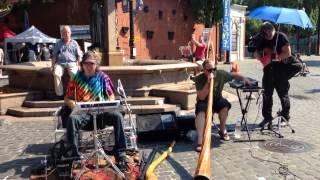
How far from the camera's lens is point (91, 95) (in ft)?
19.9

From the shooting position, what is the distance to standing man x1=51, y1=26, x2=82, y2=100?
930cm

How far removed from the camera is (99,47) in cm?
1311

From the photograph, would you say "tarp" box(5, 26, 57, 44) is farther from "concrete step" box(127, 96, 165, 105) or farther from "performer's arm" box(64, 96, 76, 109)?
"performer's arm" box(64, 96, 76, 109)

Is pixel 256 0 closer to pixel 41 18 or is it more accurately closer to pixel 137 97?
pixel 41 18

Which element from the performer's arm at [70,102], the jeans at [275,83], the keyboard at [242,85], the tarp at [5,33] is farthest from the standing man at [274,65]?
the tarp at [5,33]

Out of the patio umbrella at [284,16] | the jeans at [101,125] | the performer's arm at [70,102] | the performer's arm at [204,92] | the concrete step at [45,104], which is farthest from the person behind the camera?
the concrete step at [45,104]

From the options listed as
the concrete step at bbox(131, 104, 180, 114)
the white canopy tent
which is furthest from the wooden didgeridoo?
the white canopy tent

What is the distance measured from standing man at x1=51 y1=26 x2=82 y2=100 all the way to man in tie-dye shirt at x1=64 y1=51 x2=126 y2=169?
3.17 meters

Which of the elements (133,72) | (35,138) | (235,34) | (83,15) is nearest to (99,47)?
(133,72)

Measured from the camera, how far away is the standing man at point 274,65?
805 cm

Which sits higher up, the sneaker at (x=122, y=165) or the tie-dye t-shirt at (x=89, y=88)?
the tie-dye t-shirt at (x=89, y=88)

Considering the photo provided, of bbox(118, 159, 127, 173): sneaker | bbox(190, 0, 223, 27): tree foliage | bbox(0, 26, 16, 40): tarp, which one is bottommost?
bbox(118, 159, 127, 173): sneaker

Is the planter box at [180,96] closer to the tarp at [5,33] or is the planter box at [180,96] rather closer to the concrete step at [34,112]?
the concrete step at [34,112]

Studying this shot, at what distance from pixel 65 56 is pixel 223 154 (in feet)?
14.0
